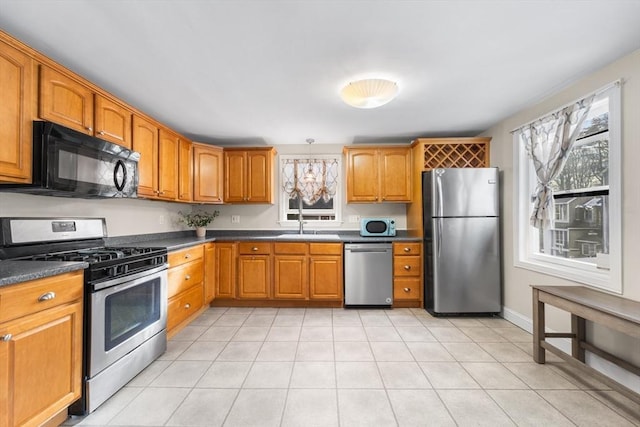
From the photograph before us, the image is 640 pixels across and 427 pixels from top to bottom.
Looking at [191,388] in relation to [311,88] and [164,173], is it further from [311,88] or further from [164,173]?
[311,88]

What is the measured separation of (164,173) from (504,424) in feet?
11.4

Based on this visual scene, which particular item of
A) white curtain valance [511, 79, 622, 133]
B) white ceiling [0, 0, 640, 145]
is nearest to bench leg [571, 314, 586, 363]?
white curtain valance [511, 79, 622, 133]

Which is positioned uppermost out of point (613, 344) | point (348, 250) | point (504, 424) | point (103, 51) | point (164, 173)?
point (103, 51)

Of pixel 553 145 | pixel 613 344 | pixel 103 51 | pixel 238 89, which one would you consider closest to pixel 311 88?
pixel 238 89

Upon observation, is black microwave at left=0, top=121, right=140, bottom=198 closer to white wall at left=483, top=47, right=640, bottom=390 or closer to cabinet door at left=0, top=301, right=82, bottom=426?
cabinet door at left=0, top=301, right=82, bottom=426

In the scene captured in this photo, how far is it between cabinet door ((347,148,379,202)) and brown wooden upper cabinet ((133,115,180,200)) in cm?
217

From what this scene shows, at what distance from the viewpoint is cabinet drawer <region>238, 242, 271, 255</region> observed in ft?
11.6

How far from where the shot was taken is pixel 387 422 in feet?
5.12

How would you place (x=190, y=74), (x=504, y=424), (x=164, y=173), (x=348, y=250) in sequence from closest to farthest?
(x=504, y=424) < (x=190, y=74) < (x=164, y=173) < (x=348, y=250)

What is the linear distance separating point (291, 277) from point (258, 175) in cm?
146

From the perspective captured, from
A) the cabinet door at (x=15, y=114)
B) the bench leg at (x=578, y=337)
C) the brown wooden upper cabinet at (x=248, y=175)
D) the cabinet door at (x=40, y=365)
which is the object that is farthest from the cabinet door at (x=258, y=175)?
the bench leg at (x=578, y=337)

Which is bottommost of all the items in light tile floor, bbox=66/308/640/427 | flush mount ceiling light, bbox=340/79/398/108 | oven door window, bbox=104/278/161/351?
light tile floor, bbox=66/308/640/427

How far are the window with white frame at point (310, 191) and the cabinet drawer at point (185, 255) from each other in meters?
1.32

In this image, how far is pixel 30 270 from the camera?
1.35 metres
